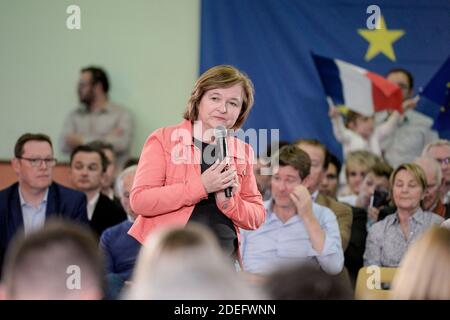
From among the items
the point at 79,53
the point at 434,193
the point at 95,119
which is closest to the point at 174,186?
the point at 434,193

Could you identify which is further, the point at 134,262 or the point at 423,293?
the point at 134,262

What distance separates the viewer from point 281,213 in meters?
4.89

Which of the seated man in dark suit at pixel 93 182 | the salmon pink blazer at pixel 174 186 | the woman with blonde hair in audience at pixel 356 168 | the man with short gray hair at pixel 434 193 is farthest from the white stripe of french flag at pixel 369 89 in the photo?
the salmon pink blazer at pixel 174 186

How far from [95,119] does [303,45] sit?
163cm

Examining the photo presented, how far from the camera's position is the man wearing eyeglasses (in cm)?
595

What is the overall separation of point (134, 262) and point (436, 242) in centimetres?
242

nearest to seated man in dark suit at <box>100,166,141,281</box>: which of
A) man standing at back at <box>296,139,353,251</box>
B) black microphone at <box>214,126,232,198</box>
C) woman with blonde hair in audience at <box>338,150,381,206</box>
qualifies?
man standing at back at <box>296,139,353,251</box>

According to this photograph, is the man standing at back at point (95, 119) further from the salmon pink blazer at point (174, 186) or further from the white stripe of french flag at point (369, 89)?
the salmon pink blazer at point (174, 186)

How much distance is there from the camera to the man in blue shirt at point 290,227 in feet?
15.5

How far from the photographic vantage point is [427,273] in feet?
7.85

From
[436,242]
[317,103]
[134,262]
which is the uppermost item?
[317,103]

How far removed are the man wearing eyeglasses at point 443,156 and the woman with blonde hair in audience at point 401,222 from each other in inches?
33.6
